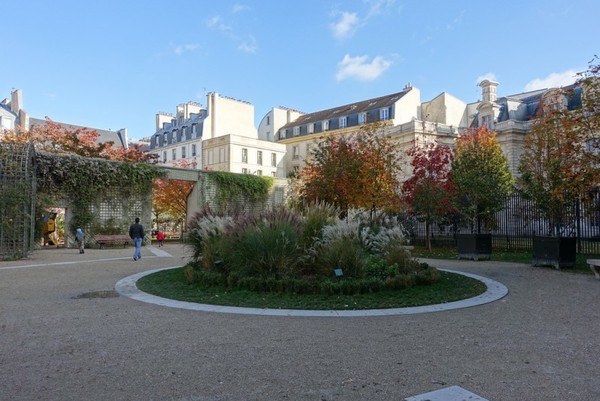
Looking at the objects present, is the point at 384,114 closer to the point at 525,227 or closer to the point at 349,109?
the point at 349,109

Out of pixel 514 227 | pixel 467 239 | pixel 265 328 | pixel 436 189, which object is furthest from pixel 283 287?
pixel 514 227

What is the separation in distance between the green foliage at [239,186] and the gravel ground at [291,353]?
19.8 meters

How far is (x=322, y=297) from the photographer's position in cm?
728

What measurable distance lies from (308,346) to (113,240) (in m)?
18.8

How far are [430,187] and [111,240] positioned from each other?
597 inches

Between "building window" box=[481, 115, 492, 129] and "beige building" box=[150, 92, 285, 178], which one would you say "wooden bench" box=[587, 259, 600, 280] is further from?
"beige building" box=[150, 92, 285, 178]

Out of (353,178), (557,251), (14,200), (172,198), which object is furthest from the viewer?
(172,198)

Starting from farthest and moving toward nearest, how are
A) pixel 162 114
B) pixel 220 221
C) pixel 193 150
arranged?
pixel 162 114
pixel 193 150
pixel 220 221

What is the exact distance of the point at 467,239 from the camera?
14.6m

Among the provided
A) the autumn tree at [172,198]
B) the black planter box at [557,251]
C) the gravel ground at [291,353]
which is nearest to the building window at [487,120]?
the autumn tree at [172,198]

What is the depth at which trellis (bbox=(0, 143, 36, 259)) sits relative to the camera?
14203 mm

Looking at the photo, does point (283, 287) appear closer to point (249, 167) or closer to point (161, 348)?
point (161, 348)

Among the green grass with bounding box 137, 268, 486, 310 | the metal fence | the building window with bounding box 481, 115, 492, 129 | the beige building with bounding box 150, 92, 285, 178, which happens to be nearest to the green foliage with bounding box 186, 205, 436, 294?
the green grass with bounding box 137, 268, 486, 310

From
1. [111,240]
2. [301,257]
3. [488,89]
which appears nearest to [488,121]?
[488,89]
